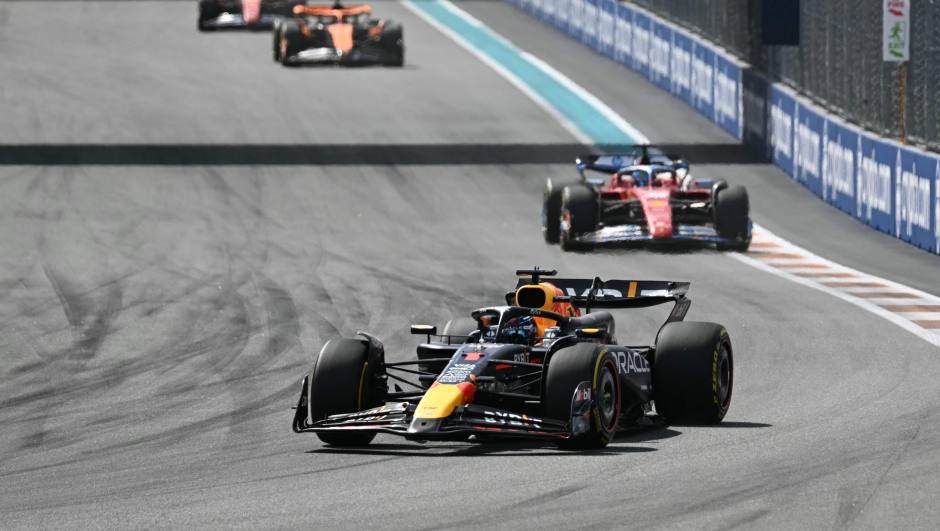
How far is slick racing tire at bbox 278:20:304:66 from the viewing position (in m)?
38.2

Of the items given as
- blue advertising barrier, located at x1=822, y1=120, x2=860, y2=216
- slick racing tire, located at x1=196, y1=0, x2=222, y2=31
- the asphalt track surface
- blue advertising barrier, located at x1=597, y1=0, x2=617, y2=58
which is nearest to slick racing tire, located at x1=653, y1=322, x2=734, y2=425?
the asphalt track surface

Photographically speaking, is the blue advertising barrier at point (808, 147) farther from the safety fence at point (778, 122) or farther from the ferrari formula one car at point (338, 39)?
the ferrari formula one car at point (338, 39)

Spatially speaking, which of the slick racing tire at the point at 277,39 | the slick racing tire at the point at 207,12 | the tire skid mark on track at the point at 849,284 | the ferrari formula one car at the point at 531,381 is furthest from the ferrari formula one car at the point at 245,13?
the ferrari formula one car at the point at 531,381

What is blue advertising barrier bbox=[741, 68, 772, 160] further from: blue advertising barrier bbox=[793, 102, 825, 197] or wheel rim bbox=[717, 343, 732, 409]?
wheel rim bbox=[717, 343, 732, 409]

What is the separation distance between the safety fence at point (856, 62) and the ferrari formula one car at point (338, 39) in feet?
27.8

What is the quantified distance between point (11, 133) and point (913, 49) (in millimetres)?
17613

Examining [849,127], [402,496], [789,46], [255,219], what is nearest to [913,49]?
[849,127]

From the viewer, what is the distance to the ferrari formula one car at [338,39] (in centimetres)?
3800

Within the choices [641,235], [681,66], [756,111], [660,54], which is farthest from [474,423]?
[660,54]

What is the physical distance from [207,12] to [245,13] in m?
1.02

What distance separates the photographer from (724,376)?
12.4m

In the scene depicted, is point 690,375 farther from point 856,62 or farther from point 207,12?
point 207,12

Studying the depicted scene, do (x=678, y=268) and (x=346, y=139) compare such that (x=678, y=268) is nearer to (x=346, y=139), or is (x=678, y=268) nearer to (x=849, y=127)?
(x=849, y=127)

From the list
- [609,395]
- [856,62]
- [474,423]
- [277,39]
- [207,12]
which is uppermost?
[474,423]
